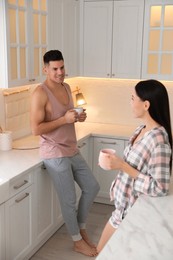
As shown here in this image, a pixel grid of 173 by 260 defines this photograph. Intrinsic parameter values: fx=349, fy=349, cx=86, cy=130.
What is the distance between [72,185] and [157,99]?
1378mm

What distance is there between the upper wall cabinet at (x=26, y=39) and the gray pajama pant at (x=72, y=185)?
29.6 inches

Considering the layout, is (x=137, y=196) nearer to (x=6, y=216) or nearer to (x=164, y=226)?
(x=164, y=226)

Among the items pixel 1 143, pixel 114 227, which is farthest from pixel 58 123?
pixel 114 227

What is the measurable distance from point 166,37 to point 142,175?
2466 millimetres

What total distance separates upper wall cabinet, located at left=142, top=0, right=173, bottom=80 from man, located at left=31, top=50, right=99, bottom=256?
51.9 inches

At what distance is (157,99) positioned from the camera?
1.67 m

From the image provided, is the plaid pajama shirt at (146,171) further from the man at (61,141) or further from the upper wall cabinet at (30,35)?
the upper wall cabinet at (30,35)

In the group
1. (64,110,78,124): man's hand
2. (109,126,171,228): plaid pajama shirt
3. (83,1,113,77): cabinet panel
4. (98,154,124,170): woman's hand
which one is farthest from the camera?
(83,1,113,77): cabinet panel

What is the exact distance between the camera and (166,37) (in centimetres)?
373

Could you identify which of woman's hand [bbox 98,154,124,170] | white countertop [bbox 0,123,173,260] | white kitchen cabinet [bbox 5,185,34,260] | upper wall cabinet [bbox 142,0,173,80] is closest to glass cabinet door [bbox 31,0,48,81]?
white kitchen cabinet [bbox 5,185,34,260]

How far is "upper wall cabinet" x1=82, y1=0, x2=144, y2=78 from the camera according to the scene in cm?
379

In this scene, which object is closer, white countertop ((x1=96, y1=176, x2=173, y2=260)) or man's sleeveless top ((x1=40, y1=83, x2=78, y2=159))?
white countertop ((x1=96, y1=176, x2=173, y2=260))

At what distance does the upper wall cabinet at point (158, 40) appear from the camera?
3.68m

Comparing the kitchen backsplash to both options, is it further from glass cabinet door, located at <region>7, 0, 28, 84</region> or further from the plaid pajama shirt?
the plaid pajama shirt
